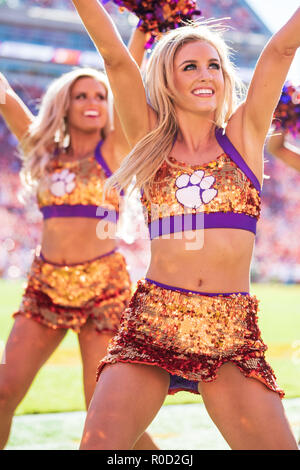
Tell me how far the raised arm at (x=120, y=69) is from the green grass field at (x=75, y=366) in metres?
2.91

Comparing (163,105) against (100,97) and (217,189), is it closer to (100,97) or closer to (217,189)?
(217,189)

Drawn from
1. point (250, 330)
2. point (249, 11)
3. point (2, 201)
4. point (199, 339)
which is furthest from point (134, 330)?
point (249, 11)

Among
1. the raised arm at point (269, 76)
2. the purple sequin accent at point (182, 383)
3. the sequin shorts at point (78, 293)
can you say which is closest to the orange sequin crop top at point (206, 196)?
the raised arm at point (269, 76)

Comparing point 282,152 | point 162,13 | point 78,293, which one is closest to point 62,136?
point 78,293

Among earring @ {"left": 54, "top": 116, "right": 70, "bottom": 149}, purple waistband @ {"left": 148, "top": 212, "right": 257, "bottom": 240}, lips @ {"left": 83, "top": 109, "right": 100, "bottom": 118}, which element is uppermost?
lips @ {"left": 83, "top": 109, "right": 100, "bottom": 118}

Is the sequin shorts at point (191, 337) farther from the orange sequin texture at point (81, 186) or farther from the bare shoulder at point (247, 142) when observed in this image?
the orange sequin texture at point (81, 186)

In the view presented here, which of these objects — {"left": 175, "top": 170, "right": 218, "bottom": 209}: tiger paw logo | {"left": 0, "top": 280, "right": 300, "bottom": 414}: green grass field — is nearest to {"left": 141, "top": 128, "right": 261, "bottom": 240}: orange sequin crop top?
{"left": 175, "top": 170, "right": 218, "bottom": 209}: tiger paw logo

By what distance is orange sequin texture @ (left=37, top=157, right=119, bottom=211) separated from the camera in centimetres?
303

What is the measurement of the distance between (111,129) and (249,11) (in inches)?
1200

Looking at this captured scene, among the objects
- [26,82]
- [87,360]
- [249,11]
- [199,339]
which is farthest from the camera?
[249,11]

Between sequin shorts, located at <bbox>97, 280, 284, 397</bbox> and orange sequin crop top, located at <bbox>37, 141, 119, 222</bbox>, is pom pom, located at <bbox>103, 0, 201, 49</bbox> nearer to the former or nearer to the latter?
orange sequin crop top, located at <bbox>37, 141, 119, 222</bbox>

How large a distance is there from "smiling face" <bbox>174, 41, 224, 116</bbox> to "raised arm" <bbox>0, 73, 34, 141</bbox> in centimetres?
135
